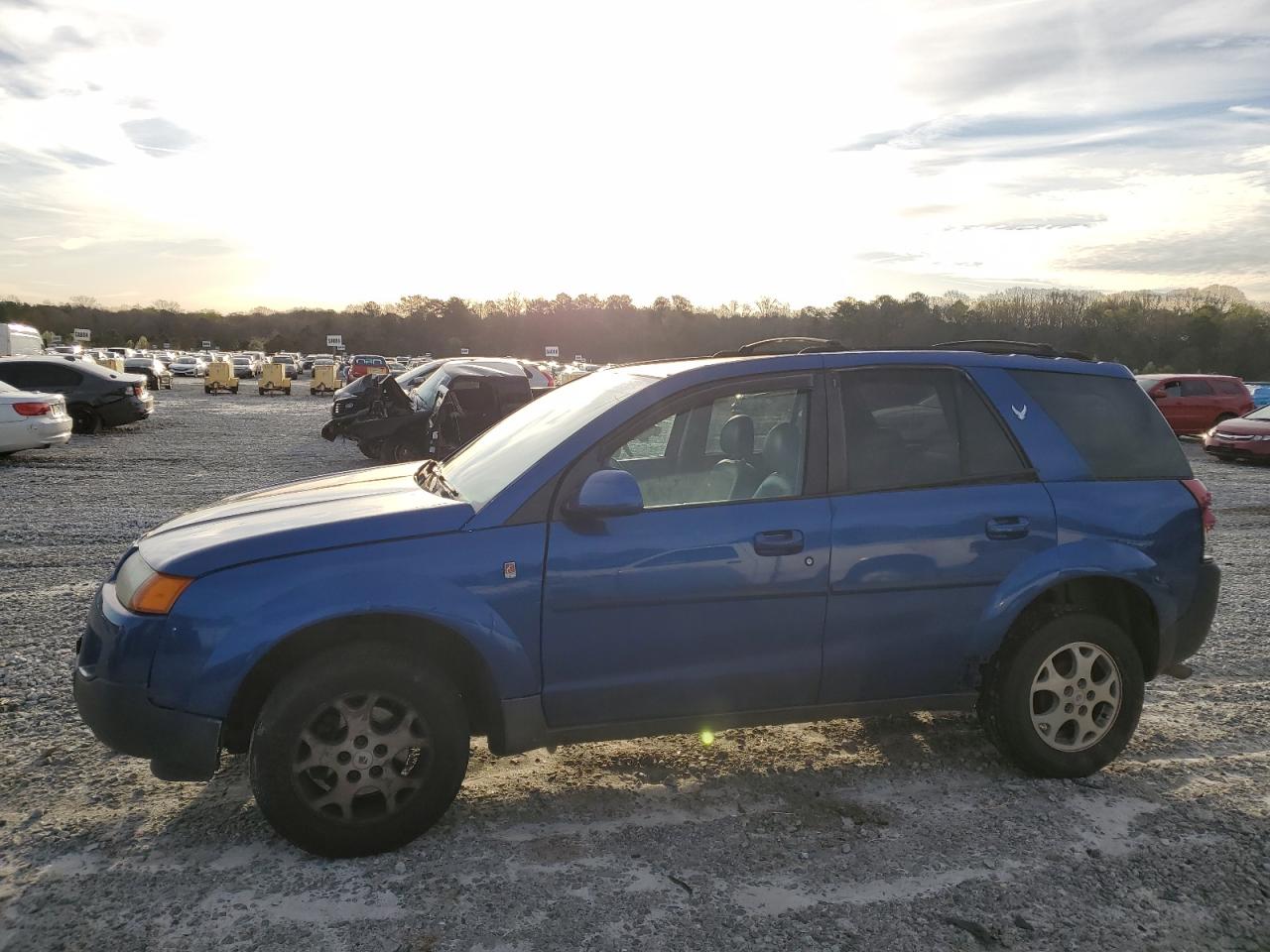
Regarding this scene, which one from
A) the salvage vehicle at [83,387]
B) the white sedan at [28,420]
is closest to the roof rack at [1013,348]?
the white sedan at [28,420]

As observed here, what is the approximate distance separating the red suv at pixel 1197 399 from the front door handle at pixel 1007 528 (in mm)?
21381

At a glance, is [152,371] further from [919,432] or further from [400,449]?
[919,432]

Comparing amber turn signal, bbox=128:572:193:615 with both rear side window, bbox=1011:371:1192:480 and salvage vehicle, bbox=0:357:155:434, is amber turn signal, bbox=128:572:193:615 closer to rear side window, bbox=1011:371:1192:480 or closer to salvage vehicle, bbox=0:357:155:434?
rear side window, bbox=1011:371:1192:480

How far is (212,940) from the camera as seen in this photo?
2.87 metres

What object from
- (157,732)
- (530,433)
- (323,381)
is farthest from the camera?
(323,381)

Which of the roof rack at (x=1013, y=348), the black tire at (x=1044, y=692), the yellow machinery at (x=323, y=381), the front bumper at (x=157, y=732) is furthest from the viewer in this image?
the yellow machinery at (x=323, y=381)

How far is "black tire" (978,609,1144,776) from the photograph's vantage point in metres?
3.98

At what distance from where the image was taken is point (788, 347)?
4691 millimetres

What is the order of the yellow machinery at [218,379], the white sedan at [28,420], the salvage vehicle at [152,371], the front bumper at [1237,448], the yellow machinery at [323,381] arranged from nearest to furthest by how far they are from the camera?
the white sedan at [28,420] < the front bumper at [1237,448] < the yellow machinery at [218,379] < the salvage vehicle at [152,371] < the yellow machinery at [323,381]

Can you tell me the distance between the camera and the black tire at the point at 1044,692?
13.1ft

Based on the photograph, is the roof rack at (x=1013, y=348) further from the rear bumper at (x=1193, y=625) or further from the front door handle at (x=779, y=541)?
the front door handle at (x=779, y=541)

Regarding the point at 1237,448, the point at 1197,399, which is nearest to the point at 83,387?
the point at 1237,448

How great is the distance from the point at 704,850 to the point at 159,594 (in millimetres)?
2086

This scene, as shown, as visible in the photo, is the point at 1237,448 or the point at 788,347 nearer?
the point at 788,347
